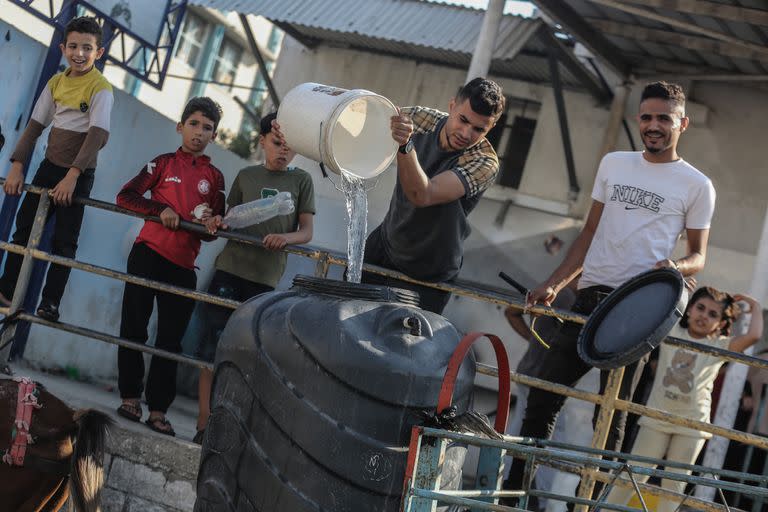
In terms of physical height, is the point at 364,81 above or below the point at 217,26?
below

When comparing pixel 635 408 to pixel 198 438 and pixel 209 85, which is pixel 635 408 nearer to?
pixel 198 438

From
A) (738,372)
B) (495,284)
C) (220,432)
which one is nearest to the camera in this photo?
(220,432)

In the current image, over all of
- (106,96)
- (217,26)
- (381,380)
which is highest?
(217,26)

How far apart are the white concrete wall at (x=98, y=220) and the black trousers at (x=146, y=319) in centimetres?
211

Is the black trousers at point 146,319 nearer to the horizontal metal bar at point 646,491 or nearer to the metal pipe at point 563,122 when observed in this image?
the horizontal metal bar at point 646,491

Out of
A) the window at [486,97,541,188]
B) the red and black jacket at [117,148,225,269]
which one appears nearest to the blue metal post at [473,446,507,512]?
the red and black jacket at [117,148,225,269]

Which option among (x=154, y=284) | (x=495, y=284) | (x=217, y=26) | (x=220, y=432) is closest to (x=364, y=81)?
(x=495, y=284)

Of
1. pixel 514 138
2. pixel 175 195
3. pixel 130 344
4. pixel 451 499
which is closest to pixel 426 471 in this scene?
pixel 451 499

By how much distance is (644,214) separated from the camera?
423 centimetres

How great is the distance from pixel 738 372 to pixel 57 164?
5.11m

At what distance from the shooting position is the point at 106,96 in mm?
5125

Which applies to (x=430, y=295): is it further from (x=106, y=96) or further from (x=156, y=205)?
(x=106, y=96)

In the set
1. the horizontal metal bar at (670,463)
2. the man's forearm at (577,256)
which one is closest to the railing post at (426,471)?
the horizontal metal bar at (670,463)

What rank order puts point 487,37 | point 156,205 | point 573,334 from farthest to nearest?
point 487,37
point 156,205
point 573,334
